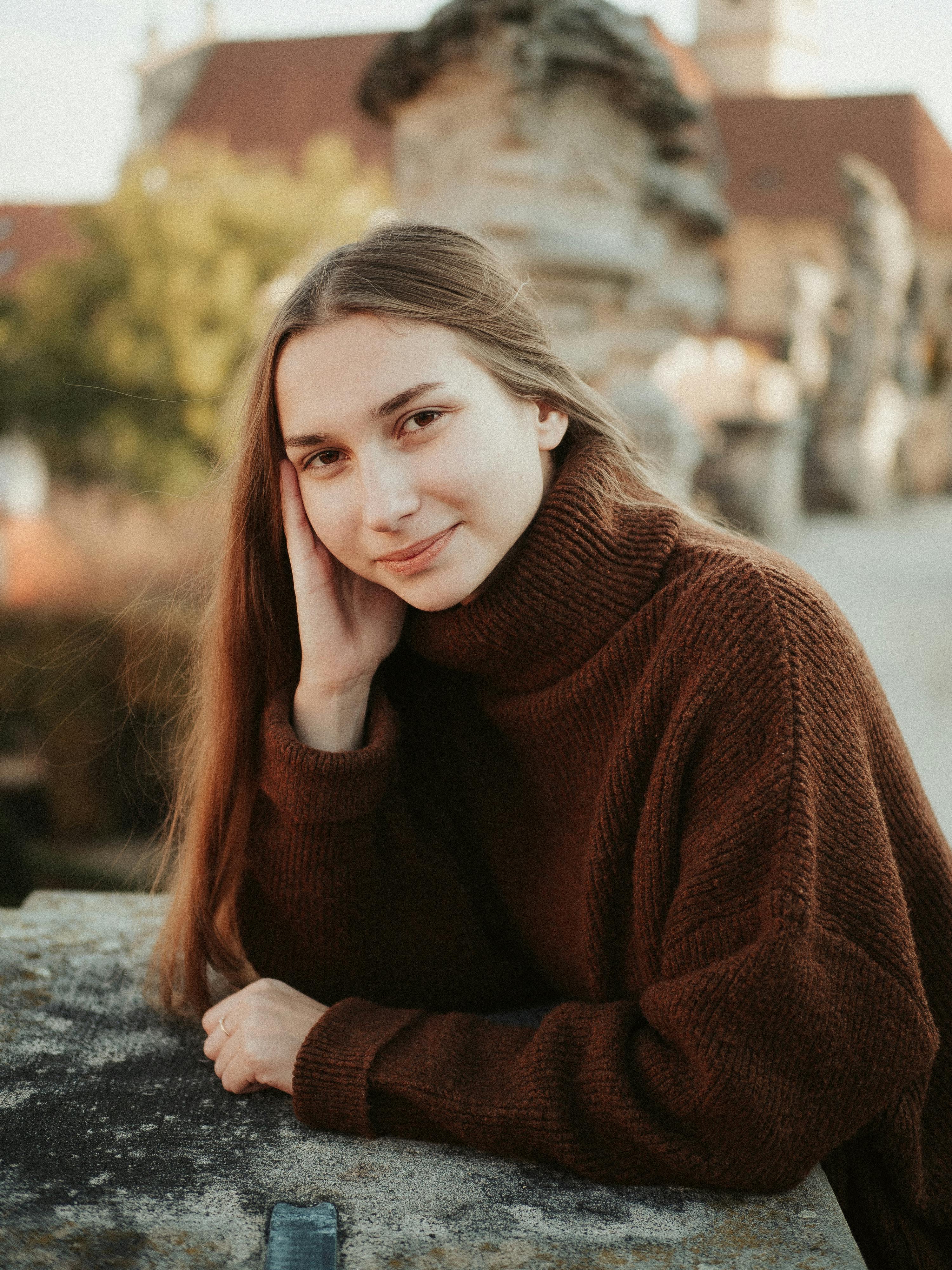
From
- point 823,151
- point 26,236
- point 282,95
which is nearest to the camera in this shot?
point 26,236

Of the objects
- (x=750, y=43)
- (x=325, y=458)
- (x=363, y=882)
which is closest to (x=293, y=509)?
(x=325, y=458)

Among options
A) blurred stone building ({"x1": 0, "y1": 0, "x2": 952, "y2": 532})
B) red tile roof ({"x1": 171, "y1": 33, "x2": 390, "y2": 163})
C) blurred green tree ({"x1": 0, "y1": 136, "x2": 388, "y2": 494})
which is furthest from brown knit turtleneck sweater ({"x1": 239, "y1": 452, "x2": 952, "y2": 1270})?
red tile roof ({"x1": 171, "y1": 33, "x2": 390, "y2": 163})

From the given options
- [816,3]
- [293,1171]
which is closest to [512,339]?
[293,1171]

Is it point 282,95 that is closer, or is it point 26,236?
point 26,236

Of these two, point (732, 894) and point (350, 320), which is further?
point (350, 320)

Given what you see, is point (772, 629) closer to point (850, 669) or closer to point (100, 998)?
point (850, 669)

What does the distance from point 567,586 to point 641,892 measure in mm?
442

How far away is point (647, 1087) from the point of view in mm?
1465

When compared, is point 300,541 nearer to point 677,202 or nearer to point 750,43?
point 677,202

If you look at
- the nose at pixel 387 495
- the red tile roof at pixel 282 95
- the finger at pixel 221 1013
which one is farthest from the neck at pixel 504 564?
the red tile roof at pixel 282 95

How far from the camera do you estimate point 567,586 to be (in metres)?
1.69

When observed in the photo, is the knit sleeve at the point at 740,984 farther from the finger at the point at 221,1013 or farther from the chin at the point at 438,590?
the chin at the point at 438,590

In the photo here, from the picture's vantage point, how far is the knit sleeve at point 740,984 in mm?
1415

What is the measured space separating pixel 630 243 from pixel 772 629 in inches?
140
